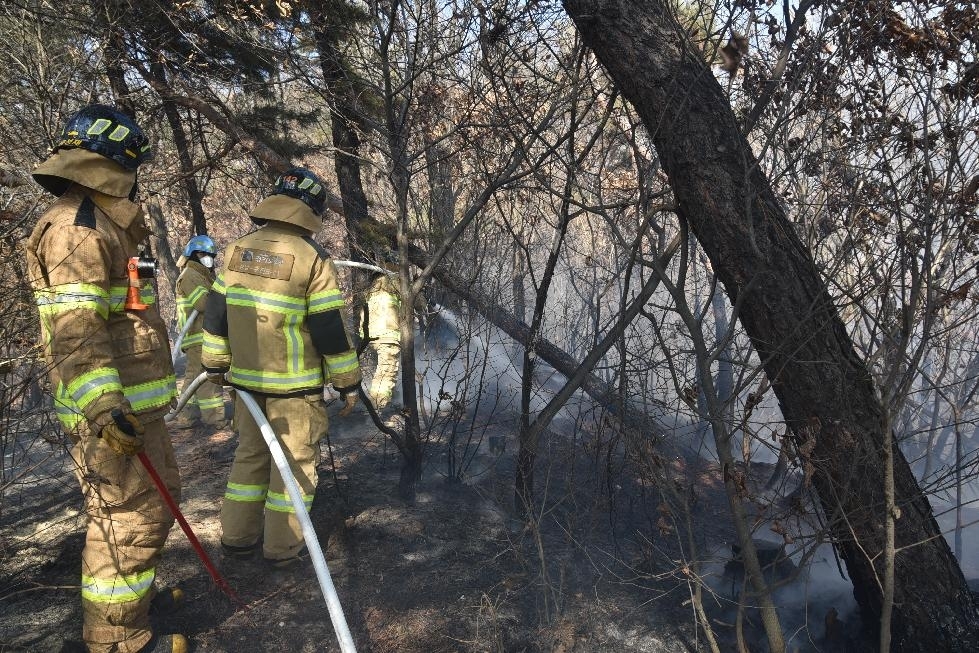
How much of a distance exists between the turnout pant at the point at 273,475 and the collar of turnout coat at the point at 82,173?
1.26 meters

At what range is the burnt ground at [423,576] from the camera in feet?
9.91

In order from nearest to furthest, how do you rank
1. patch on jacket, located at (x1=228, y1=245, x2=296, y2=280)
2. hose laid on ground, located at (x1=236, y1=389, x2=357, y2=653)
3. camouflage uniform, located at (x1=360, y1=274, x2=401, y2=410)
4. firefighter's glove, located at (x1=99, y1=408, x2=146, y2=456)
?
hose laid on ground, located at (x1=236, y1=389, x2=357, y2=653) → firefighter's glove, located at (x1=99, y1=408, x2=146, y2=456) → patch on jacket, located at (x1=228, y1=245, x2=296, y2=280) → camouflage uniform, located at (x1=360, y1=274, x2=401, y2=410)

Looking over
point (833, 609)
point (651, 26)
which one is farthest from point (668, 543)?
point (651, 26)

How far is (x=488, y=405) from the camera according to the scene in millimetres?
7398

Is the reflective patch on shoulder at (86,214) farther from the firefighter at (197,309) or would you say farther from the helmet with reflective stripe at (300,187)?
the firefighter at (197,309)

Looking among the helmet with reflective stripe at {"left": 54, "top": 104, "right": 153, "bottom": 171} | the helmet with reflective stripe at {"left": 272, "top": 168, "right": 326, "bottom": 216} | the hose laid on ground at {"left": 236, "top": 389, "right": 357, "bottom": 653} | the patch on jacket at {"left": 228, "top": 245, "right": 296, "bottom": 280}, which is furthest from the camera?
the helmet with reflective stripe at {"left": 272, "top": 168, "right": 326, "bottom": 216}

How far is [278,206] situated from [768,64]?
2.62 metres

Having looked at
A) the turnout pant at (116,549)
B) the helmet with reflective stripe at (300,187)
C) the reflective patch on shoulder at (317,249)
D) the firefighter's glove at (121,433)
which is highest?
the helmet with reflective stripe at (300,187)

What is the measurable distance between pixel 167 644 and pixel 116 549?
0.49 m

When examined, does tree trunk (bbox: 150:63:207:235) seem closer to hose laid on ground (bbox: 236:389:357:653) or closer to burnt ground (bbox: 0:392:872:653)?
burnt ground (bbox: 0:392:872:653)

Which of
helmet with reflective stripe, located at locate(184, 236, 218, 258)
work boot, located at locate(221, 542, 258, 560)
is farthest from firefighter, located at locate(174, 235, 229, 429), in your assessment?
work boot, located at locate(221, 542, 258, 560)

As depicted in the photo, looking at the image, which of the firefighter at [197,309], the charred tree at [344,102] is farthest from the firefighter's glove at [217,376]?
the firefighter at [197,309]

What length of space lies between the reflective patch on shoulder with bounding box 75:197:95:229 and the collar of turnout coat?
66 millimetres

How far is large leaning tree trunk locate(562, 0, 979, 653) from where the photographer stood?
9.18ft
